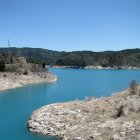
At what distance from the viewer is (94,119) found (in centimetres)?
3853

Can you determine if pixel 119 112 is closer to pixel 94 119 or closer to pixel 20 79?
pixel 94 119

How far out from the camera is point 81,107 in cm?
4272

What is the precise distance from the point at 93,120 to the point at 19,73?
68.3m

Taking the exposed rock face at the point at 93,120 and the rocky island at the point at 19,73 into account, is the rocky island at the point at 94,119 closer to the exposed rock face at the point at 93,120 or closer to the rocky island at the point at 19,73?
the exposed rock face at the point at 93,120

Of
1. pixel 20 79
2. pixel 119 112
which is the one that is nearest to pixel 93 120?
pixel 119 112

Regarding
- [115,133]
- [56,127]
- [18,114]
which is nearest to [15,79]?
[18,114]

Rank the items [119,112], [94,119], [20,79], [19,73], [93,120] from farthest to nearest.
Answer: [19,73] < [20,79] < [94,119] < [93,120] < [119,112]

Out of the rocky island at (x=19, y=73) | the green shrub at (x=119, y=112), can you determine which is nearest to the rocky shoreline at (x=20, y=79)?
the rocky island at (x=19, y=73)

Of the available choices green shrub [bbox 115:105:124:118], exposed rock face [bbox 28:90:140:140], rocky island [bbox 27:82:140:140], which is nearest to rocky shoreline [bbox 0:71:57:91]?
rocky island [bbox 27:82:140:140]

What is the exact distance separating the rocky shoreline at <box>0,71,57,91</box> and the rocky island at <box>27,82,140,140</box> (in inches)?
1696

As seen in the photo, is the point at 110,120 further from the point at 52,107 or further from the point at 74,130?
the point at 52,107

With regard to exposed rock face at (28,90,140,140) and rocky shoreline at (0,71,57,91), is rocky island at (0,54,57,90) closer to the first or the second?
rocky shoreline at (0,71,57,91)

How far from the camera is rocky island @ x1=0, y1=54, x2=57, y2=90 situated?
9200cm

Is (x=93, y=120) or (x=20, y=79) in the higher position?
(x=20, y=79)
